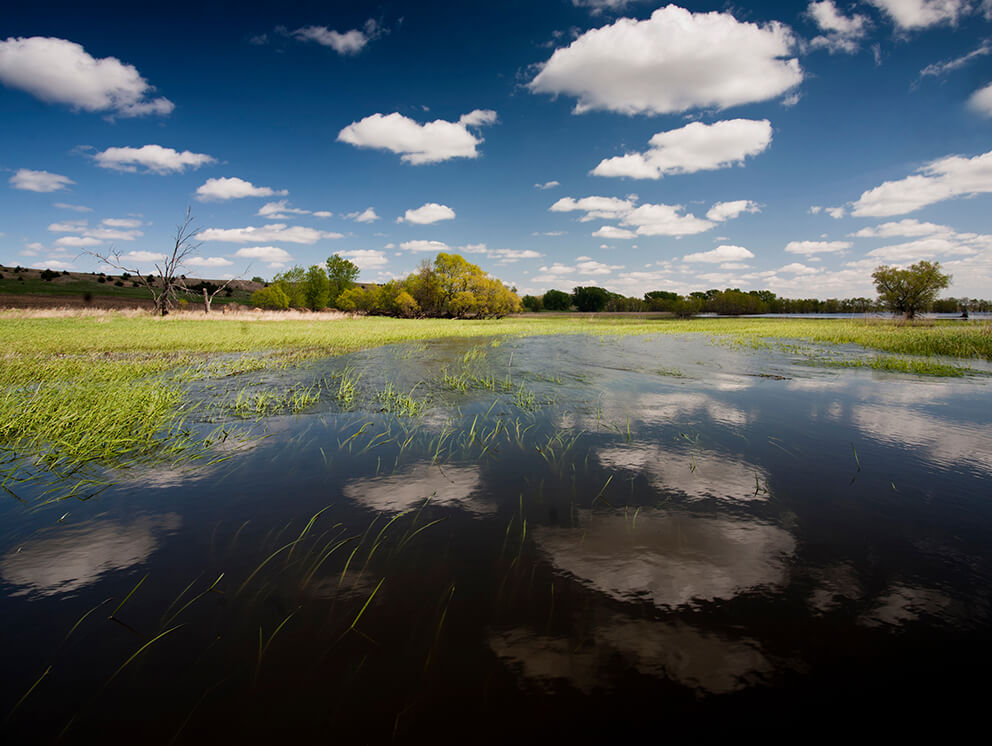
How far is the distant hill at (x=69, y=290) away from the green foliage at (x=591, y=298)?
12404cm

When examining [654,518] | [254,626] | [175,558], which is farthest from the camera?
[654,518]

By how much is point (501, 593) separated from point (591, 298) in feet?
579

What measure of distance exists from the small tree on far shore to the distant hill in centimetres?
8417

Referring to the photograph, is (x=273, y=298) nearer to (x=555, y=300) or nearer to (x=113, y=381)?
(x=113, y=381)

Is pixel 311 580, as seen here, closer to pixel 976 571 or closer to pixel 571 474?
pixel 571 474

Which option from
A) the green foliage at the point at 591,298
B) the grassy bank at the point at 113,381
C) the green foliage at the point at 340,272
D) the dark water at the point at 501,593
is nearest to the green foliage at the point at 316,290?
the green foliage at the point at 340,272

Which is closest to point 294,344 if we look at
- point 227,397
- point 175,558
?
point 227,397

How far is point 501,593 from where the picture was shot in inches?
133

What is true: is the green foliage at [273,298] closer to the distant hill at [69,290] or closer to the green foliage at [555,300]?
the distant hill at [69,290]

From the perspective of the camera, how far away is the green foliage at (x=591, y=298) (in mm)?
170500

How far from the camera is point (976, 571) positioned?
370cm

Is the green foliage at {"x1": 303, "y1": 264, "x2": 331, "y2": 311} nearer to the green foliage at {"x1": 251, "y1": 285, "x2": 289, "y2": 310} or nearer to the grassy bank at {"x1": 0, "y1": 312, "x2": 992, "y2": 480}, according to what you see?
the green foliage at {"x1": 251, "y1": 285, "x2": 289, "y2": 310}

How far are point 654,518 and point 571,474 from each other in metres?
1.49

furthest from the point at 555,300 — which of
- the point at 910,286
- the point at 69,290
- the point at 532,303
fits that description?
the point at 69,290
